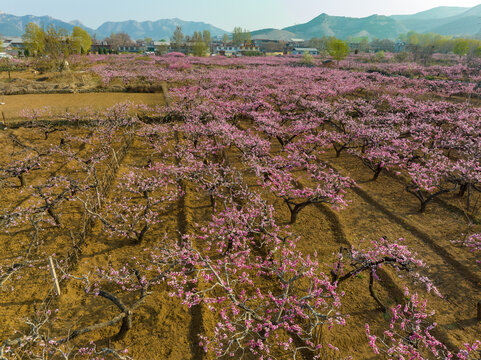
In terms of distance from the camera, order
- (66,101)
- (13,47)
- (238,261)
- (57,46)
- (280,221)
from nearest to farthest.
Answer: (238,261), (280,221), (66,101), (57,46), (13,47)

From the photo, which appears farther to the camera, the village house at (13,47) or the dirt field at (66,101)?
the village house at (13,47)

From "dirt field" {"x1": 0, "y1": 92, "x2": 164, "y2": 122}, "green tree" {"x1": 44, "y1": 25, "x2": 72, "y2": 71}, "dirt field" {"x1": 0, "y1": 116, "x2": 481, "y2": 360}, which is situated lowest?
"dirt field" {"x1": 0, "y1": 116, "x2": 481, "y2": 360}

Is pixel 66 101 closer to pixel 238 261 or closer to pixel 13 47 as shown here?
pixel 238 261

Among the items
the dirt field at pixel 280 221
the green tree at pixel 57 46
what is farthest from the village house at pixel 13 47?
the dirt field at pixel 280 221

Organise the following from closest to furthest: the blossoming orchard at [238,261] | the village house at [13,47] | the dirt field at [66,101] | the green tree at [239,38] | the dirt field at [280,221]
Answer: the blossoming orchard at [238,261]
the dirt field at [280,221]
the dirt field at [66,101]
the village house at [13,47]
the green tree at [239,38]

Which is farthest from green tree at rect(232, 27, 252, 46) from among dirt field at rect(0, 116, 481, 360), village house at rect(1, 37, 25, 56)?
dirt field at rect(0, 116, 481, 360)

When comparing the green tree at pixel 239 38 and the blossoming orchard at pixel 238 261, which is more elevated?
the green tree at pixel 239 38

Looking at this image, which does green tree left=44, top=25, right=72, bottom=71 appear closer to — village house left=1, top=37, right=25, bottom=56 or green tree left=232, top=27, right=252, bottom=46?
village house left=1, top=37, right=25, bottom=56

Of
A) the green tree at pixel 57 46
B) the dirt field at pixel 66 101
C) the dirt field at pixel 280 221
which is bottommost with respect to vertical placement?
the dirt field at pixel 280 221

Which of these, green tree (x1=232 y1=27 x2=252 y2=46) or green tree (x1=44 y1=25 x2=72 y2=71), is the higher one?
green tree (x1=232 y1=27 x2=252 y2=46)

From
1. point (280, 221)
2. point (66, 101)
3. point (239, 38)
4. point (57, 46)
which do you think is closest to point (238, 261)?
point (280, 221)

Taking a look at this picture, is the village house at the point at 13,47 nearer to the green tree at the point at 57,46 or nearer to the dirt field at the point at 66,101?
the green tree at the point at 57,46

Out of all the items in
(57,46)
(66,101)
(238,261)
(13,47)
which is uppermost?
(13,47)
